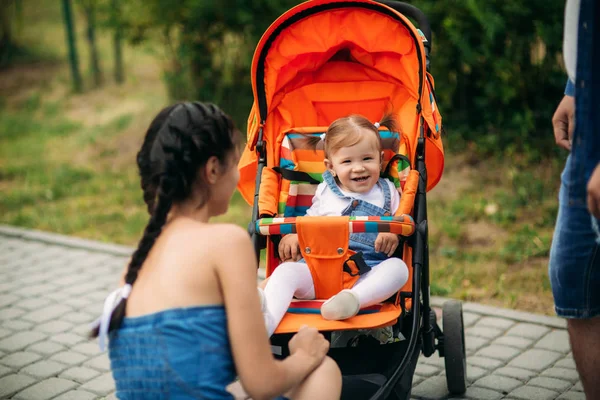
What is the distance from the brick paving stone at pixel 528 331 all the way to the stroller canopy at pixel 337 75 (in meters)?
1.18

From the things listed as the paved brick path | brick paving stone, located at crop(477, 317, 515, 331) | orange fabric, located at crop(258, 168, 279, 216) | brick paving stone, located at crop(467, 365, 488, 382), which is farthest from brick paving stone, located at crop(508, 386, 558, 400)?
orange fabric, located at crop(258, 168, 279, 216)

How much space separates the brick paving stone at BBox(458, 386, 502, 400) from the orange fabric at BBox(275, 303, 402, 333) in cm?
88

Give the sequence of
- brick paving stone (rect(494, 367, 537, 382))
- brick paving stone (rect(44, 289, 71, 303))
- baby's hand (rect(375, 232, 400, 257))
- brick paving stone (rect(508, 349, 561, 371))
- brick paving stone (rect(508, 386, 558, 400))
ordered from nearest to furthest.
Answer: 1. baby's hand (rect(375, 232, 400, 257))
2. brick paving stone (rect(508, 386, 558, 400))
3. brick paving stone (rect(494, 367, 537, 382))
4. brick paving stone (rect(508, 349, 561, 371))
5. brick paving stone (rect(44, 289, 71, 303))

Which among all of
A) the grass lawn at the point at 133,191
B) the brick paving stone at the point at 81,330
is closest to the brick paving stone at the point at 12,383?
the brick paving stone at the point at 81,330

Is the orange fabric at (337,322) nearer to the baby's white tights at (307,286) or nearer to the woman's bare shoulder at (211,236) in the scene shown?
the baby's white tights at (307,286)

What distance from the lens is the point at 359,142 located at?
3885 millimetres

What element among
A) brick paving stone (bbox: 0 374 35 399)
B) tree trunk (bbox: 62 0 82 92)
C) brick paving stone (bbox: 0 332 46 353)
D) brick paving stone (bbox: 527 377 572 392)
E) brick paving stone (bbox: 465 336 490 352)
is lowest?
brick paving stone (bbox: 527 377 572 392)

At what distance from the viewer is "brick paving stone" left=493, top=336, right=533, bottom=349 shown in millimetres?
4477

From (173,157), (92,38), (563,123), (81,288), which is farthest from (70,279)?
(92,38)

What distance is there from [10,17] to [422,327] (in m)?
12.7

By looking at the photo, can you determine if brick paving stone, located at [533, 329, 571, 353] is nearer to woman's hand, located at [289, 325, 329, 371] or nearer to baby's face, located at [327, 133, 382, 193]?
baby's face, located at [327, 133, 382, 193]

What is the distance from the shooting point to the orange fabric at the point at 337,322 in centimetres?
316

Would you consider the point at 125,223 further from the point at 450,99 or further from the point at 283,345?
the point at 283,345

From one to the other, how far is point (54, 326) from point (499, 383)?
111 inches
